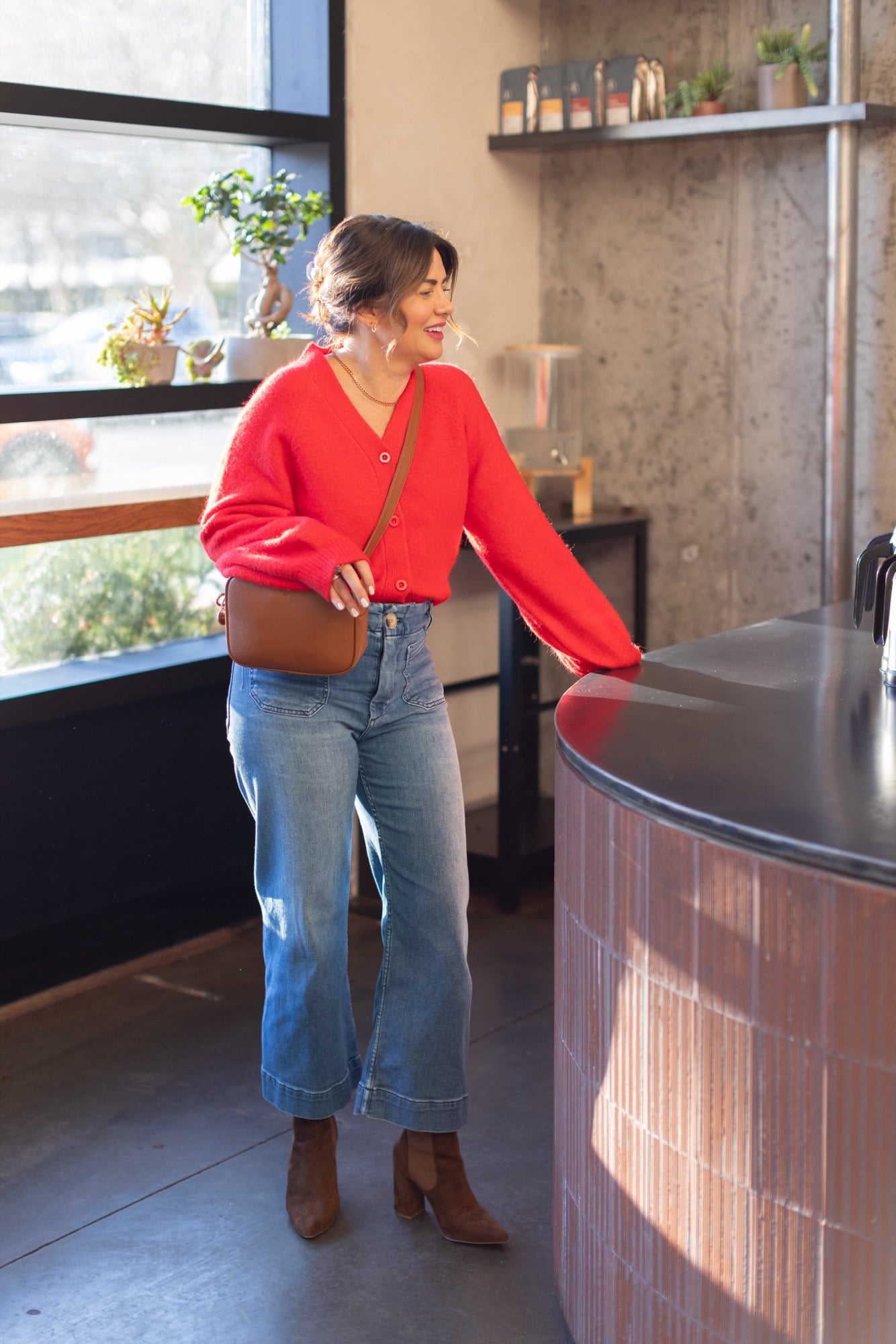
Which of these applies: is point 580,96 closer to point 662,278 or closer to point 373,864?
point 662,278

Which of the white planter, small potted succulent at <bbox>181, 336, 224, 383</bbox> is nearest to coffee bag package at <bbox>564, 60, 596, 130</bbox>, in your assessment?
the white planter

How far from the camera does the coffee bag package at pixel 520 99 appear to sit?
4.15m

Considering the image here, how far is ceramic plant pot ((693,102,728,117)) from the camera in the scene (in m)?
3.81

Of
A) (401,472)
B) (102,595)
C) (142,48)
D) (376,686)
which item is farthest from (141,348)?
(376,686)

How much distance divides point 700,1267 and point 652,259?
3.21 meters

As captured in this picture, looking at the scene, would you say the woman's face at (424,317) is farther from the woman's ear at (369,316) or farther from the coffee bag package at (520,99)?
the coffee bag package at (520,99)

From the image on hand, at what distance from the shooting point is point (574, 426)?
4.39m

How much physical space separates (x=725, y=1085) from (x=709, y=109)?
2974 millimetres

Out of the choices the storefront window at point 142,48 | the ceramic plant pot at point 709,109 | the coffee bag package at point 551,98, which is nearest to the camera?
the storefront window at point 142,48

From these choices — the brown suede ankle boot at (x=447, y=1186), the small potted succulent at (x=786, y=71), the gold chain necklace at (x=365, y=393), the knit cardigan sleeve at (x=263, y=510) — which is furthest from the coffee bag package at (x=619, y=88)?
the brown suede ankle boot at (x=447, y=1186)

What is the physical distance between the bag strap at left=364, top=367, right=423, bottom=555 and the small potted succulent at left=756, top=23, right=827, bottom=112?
1.94 m

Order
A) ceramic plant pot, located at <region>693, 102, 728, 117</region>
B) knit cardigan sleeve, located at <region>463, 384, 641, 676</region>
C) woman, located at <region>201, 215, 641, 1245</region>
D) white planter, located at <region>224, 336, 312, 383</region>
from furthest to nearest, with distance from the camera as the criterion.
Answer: ceramic plant pot, located at <region>693, 102, 728, 117</region> → white planter, located at <region>224, 336, 312, 383</region> → knit cardigan sleeve, located at <region>463, 384, 641, 676</region> → woman, located at <region>201, 215, 641, 1245</region>

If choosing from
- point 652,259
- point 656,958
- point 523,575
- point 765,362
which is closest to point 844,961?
point 656,958

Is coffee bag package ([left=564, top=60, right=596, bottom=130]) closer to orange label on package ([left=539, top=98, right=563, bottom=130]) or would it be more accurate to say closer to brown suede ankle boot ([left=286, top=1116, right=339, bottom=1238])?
orange label on package ([left=539, top=98, right=563, bottom=130])
